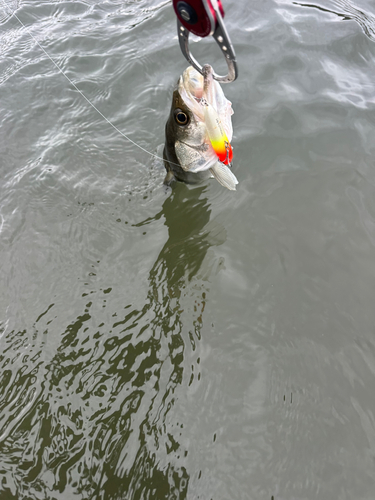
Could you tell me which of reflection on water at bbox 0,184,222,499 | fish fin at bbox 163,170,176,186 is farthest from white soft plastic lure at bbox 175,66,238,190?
reflection on water at bbox 0,184,222,499

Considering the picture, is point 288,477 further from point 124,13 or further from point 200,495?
point 124,13

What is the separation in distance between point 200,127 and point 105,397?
2181mm

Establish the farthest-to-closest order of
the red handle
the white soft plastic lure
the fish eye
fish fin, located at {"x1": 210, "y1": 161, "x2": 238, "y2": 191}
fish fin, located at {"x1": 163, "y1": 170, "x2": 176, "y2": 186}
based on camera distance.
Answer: fish fin, located at {"x1": 163, "y1": 170, "x2": 176, "y2": 186} → fish fin, located at {"x1": 210, "y1": 161, "x2": 238, "y2": 191} → the fish eye → the white soft plastic lure → the red handle

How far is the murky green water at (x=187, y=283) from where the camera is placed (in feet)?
8.54

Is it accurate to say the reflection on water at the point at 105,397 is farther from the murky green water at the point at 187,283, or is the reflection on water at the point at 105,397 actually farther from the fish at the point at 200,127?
the fish at the point at 200,127

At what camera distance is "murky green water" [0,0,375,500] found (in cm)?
260

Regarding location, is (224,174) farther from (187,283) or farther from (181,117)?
(187,283)

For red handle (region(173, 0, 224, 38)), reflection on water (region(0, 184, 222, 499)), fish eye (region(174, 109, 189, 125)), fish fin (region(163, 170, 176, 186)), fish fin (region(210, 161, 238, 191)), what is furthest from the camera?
fish fin (region(163, 170, 176, 186))

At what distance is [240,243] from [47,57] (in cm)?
433

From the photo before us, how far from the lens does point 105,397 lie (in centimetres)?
284

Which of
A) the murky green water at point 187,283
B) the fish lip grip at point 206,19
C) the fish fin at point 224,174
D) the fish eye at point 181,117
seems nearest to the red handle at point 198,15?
the fish lip grip at point 206,19

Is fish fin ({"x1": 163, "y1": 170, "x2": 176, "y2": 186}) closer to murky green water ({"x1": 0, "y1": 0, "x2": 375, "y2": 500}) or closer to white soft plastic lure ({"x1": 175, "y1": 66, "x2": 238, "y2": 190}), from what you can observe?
murky green water ({"x1": 0, "y1": 0, "x2": 375, "y2": 500})

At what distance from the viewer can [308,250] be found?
11.8 ft

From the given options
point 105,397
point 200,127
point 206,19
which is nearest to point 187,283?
point 105,397
